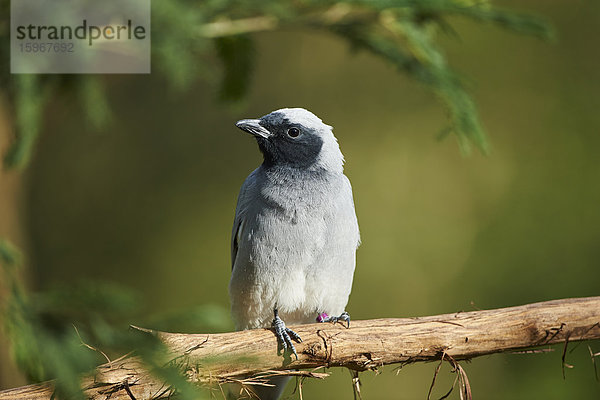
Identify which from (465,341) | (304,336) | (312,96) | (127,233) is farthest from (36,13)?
(127,233)

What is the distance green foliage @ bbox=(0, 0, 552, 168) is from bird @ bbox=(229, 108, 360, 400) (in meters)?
0.38

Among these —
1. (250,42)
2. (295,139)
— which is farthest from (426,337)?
(250,42)

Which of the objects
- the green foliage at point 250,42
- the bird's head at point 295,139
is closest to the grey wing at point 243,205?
the bird's head at point 295,139

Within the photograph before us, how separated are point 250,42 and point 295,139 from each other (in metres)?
0.69

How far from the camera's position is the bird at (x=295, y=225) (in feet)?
8.05

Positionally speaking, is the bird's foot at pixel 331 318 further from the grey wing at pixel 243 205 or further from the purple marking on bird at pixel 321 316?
the grey wing at pixel 243 205

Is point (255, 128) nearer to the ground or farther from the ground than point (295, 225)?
farther from the ground

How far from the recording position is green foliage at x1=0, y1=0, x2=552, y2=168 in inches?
88.4

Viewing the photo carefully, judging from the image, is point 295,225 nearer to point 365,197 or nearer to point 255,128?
point 255,128

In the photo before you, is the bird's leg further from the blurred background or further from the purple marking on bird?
the blurred background

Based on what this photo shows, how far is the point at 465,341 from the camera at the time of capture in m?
2.13

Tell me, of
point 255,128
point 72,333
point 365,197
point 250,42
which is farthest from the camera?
point 365,197

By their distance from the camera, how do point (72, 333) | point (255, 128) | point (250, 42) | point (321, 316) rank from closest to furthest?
1. point (72, 333)
2. point (255, 128)
3. point (321, 316)
4. point (250, 42)

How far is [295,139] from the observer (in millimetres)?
2443
